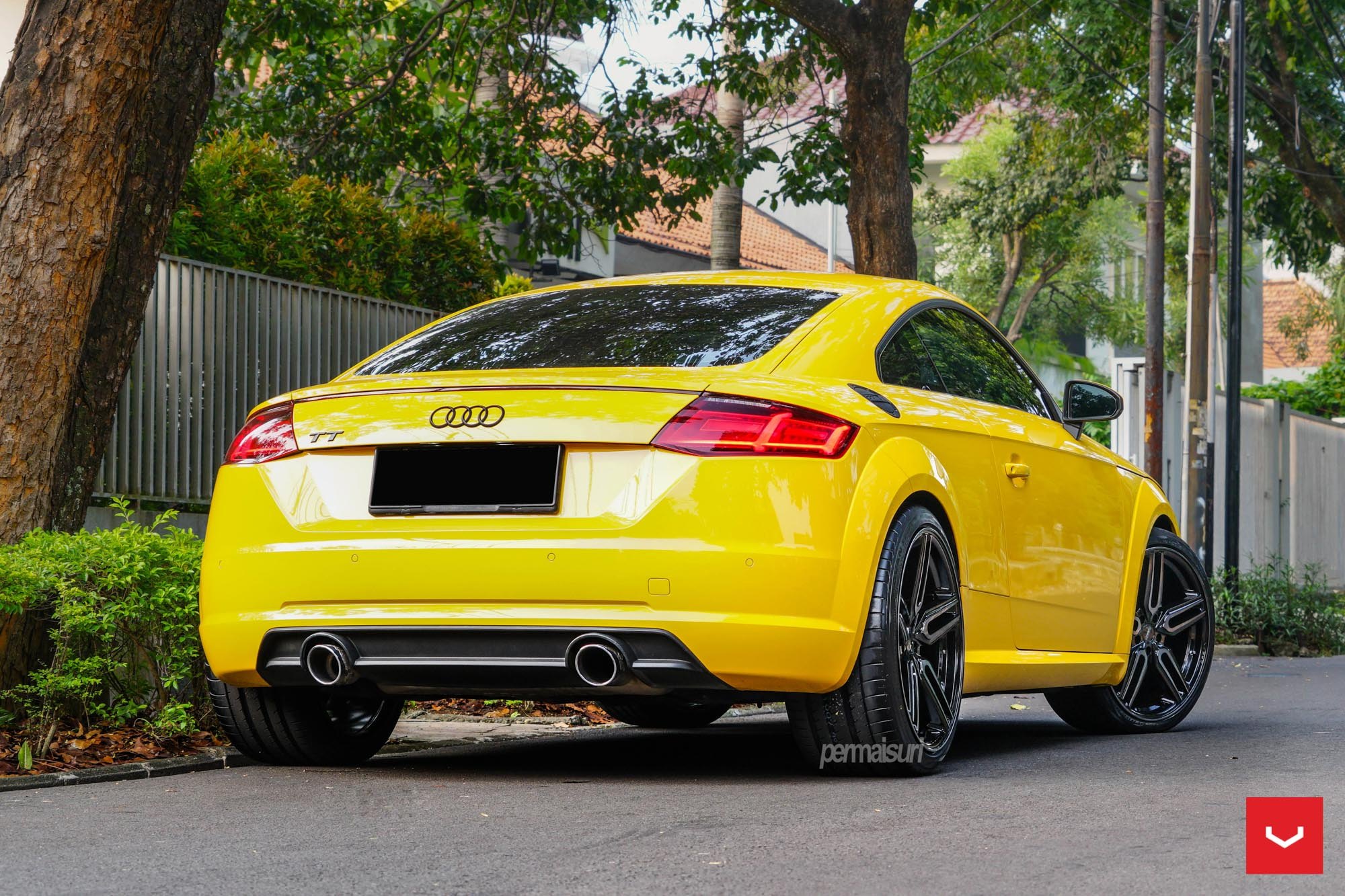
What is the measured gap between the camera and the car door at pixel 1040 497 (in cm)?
629

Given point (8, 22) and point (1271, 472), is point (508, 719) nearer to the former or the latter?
point (8, 22)

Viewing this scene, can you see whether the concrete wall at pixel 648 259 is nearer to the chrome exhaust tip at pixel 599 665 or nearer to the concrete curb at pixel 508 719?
the concrete curb at pixel 508 719

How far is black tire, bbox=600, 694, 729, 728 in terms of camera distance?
7.43 metres

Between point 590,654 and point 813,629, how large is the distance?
0.61m

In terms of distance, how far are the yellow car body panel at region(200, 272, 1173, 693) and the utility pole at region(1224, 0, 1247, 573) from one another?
11.5m

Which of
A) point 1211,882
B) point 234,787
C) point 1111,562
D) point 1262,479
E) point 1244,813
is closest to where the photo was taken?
point 1211,882

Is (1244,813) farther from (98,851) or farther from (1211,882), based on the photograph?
(98,851)

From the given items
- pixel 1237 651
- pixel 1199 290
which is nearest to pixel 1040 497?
pixel 1237 651

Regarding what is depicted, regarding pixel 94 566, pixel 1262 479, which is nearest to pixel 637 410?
→ pixel 94 566

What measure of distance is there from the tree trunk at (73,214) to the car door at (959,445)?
2.92 m

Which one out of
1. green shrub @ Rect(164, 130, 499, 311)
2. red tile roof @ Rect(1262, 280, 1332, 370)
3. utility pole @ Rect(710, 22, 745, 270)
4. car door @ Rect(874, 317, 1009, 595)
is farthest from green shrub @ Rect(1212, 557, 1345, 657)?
red tile roof @ Rect(1262, 280, 1332, 370)

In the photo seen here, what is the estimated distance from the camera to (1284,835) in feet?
14.7

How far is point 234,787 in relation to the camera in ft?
17.9

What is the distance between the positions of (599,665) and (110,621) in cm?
187
